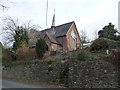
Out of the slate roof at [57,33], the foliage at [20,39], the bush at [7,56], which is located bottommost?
the bush at [7,56]

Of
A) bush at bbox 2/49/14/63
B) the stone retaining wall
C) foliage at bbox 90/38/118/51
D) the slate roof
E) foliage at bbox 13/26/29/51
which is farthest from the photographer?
the slate roof

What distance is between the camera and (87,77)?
38.8 feet

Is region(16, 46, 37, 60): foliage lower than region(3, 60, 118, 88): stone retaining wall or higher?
higher

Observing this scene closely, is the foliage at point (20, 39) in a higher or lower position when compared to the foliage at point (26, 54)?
higher

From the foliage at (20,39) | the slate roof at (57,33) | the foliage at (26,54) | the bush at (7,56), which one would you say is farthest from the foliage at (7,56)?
the slate roof at (57,33)

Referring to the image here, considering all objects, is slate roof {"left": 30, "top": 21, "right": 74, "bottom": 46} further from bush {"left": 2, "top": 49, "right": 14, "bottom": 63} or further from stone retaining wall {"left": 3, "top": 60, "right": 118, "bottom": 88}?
stone retaining wall {"left": 3, "top": 60, "right": 118, "bottom": 88}

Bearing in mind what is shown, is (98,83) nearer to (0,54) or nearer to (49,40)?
(0,54)

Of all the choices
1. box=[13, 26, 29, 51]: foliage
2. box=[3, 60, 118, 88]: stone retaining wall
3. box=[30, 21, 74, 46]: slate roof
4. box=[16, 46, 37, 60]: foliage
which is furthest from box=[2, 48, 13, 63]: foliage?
box=[30, 21, 74, 46]: slate roof

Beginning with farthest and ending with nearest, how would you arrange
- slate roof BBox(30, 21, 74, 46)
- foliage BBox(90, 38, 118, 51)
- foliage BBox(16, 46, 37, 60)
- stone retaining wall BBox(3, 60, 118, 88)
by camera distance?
1. slate roof BBox(30, 21, 74, 46)
2. foliage BBox(16, 46, 37, 60)
3. foliage BBox(90, 38, 118, 51)
4. stone retaining wall BBox(3, 60, 118, 88)

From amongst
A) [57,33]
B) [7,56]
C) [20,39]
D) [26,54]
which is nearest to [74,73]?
[26,54]

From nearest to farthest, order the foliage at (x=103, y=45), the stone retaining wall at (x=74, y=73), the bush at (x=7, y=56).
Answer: the stone retaining wall at (x=74, y=73), the foliage at (x=103, y=45), the bush at (x=7, y=56)

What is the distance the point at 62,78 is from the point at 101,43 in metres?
6.78

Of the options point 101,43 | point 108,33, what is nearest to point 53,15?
point 108,33

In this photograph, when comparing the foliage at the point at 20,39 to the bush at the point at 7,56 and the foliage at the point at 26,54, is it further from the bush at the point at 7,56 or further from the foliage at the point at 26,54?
the foliage at the point at 26,54
